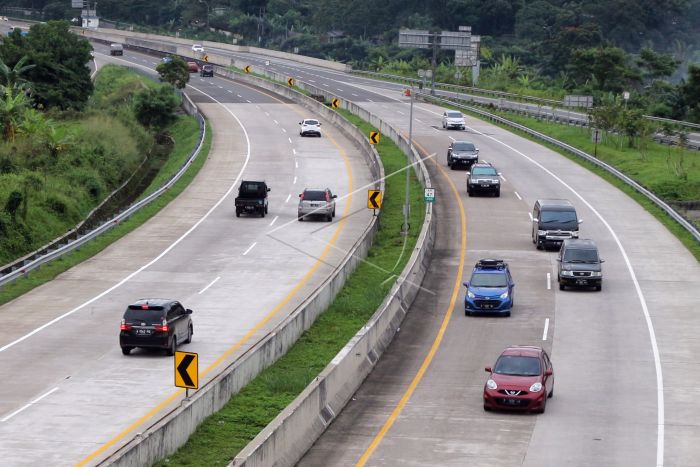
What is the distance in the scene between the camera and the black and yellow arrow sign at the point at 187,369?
27.7 m

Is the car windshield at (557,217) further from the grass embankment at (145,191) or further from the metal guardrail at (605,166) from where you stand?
the grass embankment at (145,191)

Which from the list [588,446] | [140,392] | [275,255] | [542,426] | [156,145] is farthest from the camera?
[156,145]

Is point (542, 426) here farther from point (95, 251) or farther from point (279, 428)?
point (95, 251)

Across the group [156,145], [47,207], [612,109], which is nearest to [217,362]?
[47,207]

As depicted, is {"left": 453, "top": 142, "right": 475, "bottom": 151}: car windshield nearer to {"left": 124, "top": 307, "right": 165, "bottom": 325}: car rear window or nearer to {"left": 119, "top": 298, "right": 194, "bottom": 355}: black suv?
{"left": 119, "top": 298, "right": 194, "bottom": 355}: black suv

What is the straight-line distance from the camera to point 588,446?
28.8m

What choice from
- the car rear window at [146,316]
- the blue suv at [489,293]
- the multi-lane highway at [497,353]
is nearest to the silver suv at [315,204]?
the multi-lane highway at [497,353]

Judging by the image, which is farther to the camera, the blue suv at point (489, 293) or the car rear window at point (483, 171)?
the car rear window at point (483, 171)

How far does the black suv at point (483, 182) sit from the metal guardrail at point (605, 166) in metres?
8.36

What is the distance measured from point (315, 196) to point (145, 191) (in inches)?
871

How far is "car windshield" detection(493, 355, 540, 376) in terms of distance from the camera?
3219 centimetres

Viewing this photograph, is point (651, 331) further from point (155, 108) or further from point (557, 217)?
point (155, 108)

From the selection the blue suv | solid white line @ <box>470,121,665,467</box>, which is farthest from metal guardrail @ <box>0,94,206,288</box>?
solid white line @ <box>470,121,665,467</box>

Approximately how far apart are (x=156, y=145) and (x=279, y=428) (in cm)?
7789
